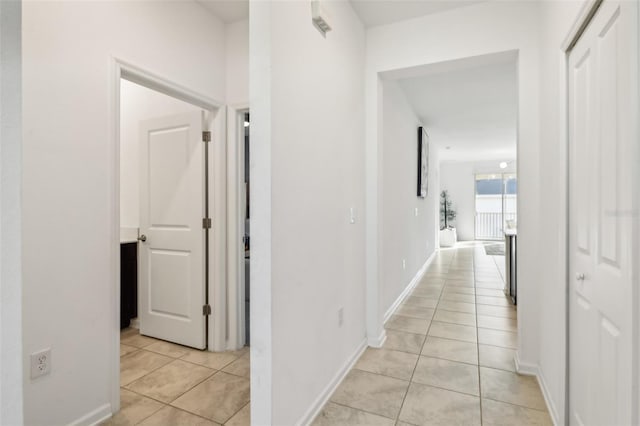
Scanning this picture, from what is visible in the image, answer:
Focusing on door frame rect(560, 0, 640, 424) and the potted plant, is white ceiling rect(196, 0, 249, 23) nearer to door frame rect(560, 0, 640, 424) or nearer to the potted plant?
door frame rect(560, 0, 640, 424)

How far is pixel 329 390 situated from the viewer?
204 cm

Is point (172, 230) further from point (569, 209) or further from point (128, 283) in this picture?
point (569, 209)

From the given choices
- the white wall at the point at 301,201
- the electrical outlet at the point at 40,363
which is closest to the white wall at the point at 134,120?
the white wall at the point at 301,201

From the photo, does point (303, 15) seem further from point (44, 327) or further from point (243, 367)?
point (243, 367)

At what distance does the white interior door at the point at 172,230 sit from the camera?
8.99 ft

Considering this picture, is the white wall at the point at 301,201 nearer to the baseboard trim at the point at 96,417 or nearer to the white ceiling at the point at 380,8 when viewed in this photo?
the white ceiling at the point at 380,8

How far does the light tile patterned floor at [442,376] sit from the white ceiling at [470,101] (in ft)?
7.32

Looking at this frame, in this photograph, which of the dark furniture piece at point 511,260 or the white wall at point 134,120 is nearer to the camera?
the white wall at point 134,120

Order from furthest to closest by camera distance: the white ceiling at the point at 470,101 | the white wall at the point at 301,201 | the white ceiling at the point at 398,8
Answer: the white ceiling at the point at 470,101
the white ceiling at the point at 398,8
the white wall at the point at 301,201

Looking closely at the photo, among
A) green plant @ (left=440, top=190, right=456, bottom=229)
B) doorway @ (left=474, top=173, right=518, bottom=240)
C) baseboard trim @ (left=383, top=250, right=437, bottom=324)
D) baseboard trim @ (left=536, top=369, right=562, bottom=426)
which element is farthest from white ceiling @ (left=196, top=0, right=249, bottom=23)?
doorway @ (left=474, top=173, right=518, bottom=240)

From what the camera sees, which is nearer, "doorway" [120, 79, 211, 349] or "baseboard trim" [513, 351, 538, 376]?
"baseboard trim" [513, 351, 538, 376]

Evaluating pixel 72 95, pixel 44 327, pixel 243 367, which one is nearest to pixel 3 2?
pixel 72 95

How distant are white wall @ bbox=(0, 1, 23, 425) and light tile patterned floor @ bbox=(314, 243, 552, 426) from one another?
1527 millimetres

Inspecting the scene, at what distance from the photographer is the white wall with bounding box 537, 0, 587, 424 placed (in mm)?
1650
